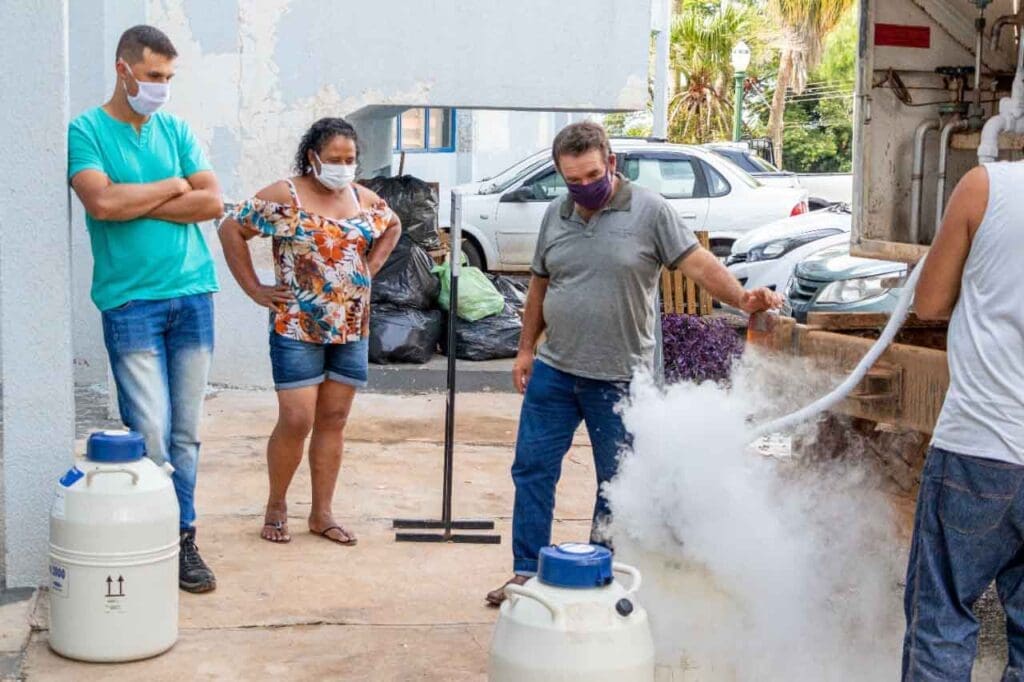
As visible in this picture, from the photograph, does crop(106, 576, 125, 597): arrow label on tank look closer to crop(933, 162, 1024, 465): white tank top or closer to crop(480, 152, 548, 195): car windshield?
crop(933, 162, 1024, 465): white tank top

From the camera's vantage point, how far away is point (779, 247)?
13656 millimetres

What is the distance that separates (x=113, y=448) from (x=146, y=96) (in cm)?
129

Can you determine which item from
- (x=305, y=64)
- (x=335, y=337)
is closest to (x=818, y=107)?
(x=305, y=64)

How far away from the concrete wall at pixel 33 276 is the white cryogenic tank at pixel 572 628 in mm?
2412

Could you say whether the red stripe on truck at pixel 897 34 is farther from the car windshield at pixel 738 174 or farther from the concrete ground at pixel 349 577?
the car windshield at pixel 738 174

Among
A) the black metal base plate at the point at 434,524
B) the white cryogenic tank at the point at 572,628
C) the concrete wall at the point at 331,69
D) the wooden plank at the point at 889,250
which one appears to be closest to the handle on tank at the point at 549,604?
the white cryogenic tank at the point at 572,628

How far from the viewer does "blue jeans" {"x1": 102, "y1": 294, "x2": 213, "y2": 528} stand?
16.2 feet

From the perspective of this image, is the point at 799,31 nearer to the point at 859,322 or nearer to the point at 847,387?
the point at 859,322

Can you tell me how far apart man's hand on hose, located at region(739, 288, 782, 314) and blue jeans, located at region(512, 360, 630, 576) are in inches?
20.4

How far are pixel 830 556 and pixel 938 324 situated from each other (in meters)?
1.34

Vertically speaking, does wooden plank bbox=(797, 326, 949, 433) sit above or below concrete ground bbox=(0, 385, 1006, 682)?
above

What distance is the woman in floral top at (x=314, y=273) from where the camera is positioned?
5707 millimetres

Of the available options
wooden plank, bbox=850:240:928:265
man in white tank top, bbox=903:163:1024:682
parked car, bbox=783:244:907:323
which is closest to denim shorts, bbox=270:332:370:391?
wooden plank, bbox=850:240:928:265

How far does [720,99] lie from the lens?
1566 inches
